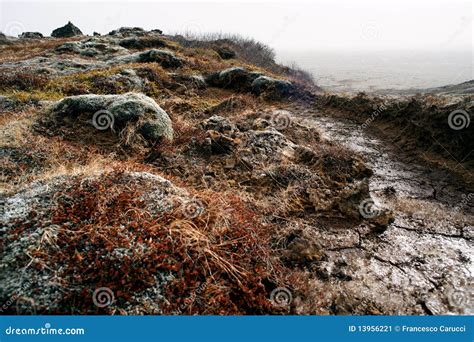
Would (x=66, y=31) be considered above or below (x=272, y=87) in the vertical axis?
above

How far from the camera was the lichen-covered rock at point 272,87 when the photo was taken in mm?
13070

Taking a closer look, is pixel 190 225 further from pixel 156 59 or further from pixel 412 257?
pixel 156 59

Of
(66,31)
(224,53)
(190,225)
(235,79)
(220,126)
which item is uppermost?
(66,31)

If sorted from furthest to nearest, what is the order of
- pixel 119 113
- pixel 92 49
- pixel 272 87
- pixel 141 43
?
pixel 141 43, pixel 92 49, pixel 272 87, pixel 119 113

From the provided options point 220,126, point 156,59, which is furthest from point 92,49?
point 220,126

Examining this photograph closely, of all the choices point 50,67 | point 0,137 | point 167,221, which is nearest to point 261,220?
point 167,221

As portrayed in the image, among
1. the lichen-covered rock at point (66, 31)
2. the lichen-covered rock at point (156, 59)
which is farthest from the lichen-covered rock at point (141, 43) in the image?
the lichen-covered rock at point (66, 31)

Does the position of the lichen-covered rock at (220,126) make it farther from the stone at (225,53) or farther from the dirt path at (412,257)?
the stone at (225,53)

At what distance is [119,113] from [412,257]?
6.23 metres

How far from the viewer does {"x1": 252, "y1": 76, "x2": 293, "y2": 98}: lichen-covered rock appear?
13.1m

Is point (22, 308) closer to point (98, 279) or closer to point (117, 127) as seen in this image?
point (98, 279)

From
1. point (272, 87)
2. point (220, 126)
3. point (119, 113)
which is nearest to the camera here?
point (119, 113)

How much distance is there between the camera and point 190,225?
3.34 meters

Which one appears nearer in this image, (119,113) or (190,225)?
(190,225)
